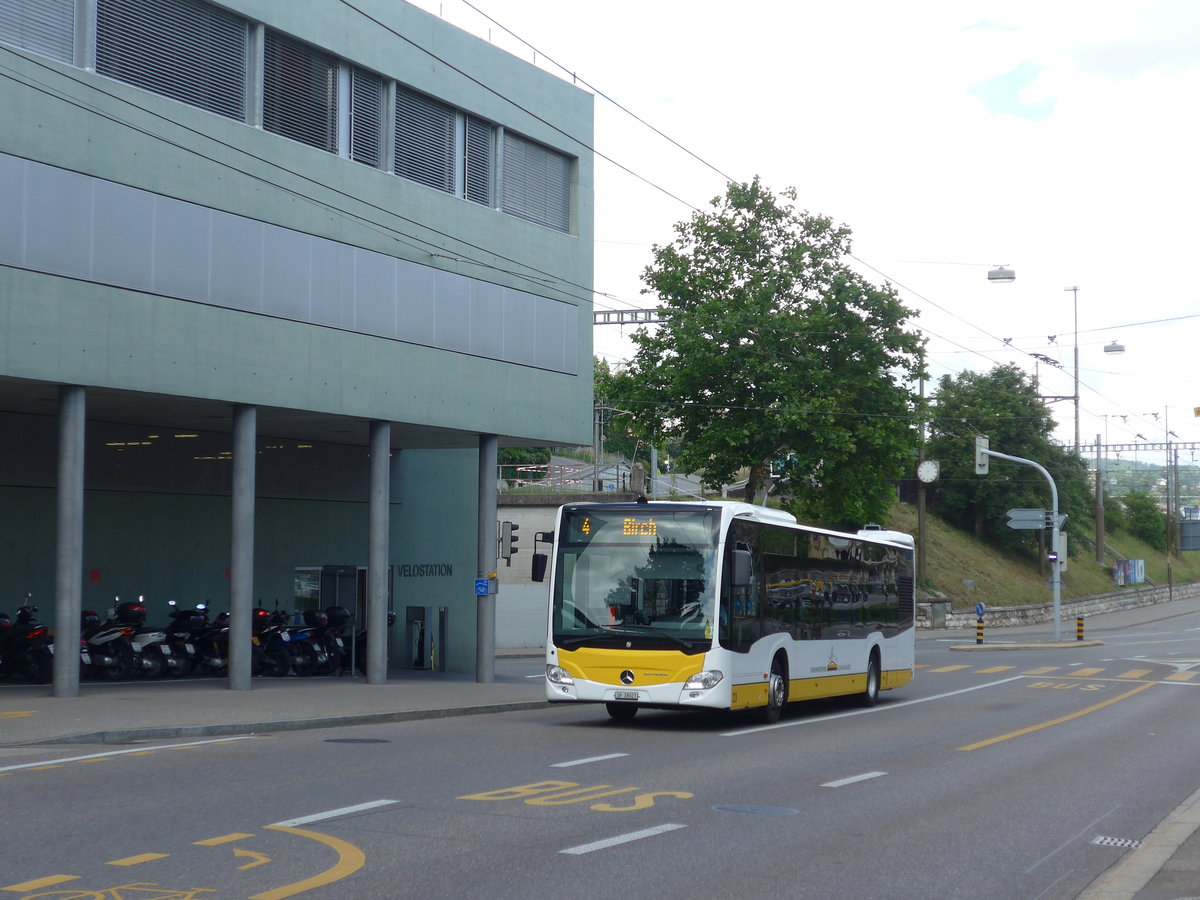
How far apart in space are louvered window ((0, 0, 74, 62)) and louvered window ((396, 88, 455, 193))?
7.15m

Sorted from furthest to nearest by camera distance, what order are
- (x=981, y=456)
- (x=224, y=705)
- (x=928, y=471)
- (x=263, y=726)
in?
(x=928, y=471) < (x=981, y=456) < (x=224, y=705) < (x=263, y=726)

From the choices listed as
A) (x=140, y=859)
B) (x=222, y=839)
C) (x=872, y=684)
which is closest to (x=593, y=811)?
(x=222, y=839)

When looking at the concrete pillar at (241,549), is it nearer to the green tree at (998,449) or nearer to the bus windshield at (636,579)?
the bus windshield at (636,579)

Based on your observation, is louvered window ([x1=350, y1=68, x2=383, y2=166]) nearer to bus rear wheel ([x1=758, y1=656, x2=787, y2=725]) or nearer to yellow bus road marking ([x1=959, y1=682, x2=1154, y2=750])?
bus rear wheel ([x1=758, y1=656, x2=787, y2=725])

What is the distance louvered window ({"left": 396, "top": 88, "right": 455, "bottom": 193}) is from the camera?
2580 cm

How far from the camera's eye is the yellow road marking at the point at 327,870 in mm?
7113

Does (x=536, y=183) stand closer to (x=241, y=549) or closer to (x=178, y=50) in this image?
(x=178, y=50)

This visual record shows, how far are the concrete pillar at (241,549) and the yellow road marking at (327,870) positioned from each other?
13.8 meters

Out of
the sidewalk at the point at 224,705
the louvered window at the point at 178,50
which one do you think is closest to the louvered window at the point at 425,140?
the louvered window at the point at 178,50

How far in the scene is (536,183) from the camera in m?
29.0

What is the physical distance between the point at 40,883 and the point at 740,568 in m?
11.2

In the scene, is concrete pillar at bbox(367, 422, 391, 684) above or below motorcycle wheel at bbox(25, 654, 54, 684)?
above

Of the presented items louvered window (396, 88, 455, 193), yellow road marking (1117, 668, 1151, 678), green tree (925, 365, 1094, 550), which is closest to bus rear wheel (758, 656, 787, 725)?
louvered window (396, 88, 455, 193)

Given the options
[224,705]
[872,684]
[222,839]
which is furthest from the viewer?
[872,684]
